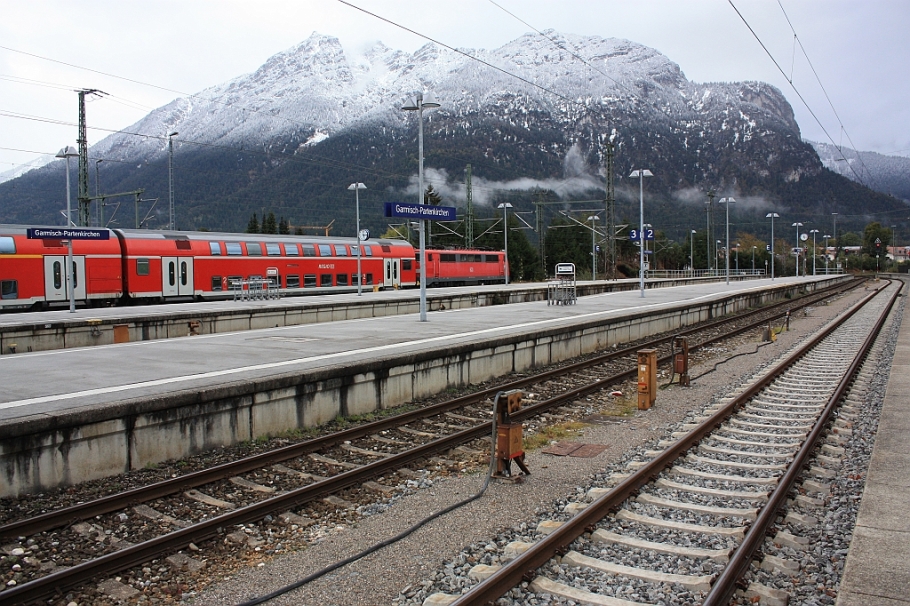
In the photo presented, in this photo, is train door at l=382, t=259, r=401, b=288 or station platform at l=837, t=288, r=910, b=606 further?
train door at l=382, t=259, r=401, b=288

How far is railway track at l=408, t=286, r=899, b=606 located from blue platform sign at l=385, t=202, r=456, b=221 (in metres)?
10.7

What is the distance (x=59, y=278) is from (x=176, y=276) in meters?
5.35

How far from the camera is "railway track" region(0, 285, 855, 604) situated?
19.9 feet

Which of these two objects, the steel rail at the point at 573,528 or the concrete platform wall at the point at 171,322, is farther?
the concrete platform wall at the point at 171,322

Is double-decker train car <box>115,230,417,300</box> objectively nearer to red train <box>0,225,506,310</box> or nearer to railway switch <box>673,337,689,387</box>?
red train <box>0,225,506,310</box>

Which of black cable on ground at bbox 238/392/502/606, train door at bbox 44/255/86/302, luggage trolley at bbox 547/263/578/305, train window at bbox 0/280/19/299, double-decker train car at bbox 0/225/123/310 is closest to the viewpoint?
black cable on ground at bbox 238/392/502/606

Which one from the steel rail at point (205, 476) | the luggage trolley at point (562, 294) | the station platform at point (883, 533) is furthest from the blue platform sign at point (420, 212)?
the station platform at point (883, 533)

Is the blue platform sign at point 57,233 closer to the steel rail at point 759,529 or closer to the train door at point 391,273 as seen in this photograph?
the steel rail at point 759,529

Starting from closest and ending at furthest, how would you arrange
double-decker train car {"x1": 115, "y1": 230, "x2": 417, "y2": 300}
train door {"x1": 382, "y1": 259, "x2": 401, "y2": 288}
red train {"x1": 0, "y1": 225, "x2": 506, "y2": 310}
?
red train {"x1": 0, "y1": 225, "x2": 506, "y2": 310}
double-decker train car {"x1": 115, "y1": 230, "x2": 417, "y2": 300}
train door {"x1": 382, "y1": 259, "x2": 401, "y2": 288}

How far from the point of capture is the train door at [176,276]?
105 ft

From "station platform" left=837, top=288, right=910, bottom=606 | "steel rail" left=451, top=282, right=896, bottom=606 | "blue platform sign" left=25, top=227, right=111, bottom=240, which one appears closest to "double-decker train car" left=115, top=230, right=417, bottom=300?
"blue platform sign" left=25, top=227, right=111, bottom=240

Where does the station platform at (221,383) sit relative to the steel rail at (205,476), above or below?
above

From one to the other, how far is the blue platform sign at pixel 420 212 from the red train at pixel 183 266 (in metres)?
14.7

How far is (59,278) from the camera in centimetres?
2800
